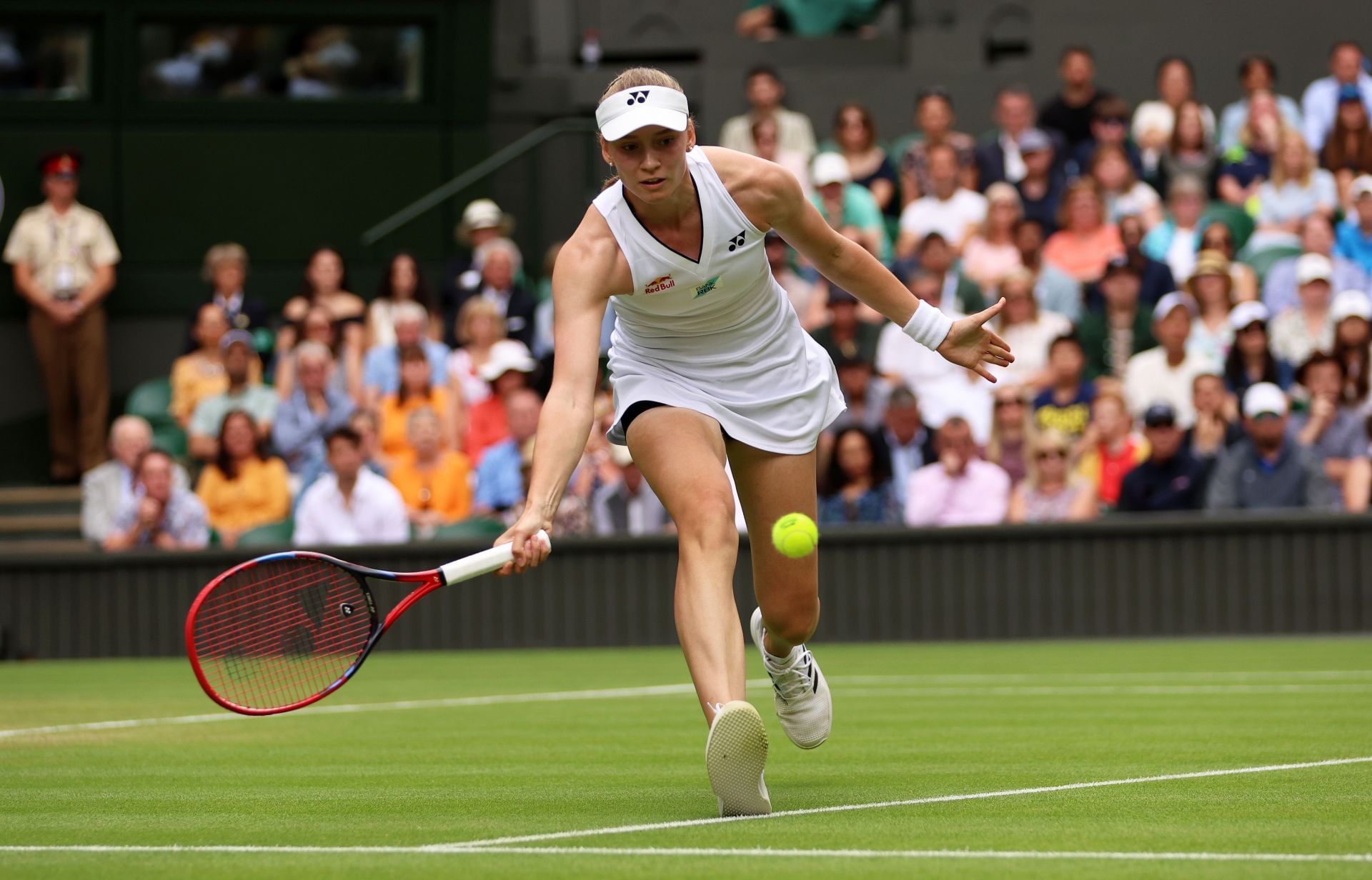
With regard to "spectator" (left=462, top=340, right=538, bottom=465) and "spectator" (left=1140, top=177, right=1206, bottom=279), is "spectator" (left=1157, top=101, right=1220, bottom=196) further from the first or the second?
"spectator" (left=462, top=340, right=538, bottom=465)

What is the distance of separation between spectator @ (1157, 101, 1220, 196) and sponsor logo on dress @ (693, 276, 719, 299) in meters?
11.3

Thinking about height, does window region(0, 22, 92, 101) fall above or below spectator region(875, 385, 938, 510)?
above

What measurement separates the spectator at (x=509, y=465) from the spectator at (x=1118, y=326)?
401 centimetres

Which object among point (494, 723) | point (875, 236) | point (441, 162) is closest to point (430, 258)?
point (441, 162)

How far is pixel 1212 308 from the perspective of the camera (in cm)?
1482

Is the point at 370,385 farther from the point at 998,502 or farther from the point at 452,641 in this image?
the point at 998,502

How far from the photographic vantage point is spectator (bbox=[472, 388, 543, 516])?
14.5 meters

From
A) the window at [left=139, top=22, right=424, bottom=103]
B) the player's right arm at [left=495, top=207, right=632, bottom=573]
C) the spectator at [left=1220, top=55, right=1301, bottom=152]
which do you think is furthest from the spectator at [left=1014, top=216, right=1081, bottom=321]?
the player's right arm at [left=495, top=207, right=632, bottom=573]

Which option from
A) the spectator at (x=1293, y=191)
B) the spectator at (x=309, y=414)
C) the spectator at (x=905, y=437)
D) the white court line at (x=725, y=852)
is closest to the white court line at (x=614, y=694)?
the spectator at (x=905, y=437)

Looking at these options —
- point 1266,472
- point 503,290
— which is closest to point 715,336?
point 1266,472

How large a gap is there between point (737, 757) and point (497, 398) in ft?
33.2

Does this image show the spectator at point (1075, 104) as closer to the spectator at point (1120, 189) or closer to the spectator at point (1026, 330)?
the spectator at point (1120, 189)

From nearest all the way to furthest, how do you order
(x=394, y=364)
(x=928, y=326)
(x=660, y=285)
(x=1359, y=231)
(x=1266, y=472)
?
(x=660, y=285)
(x=928, y=326)
(x=1266, y=472)
(x=1359, y=231)
(x=394, y=364)

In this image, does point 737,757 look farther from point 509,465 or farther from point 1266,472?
point 509,465
